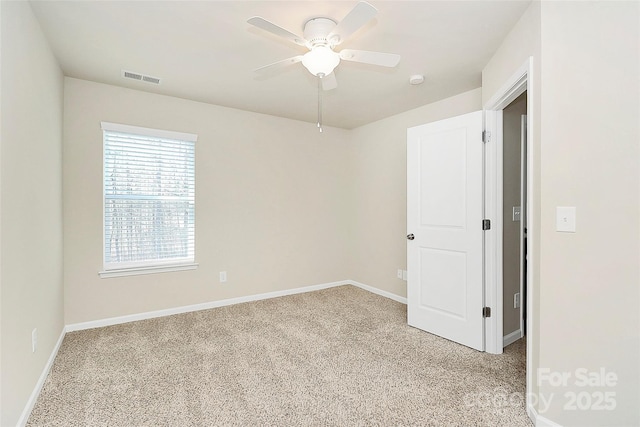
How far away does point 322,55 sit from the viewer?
199 centimetres

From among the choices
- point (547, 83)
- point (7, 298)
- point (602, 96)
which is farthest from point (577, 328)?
point (7, 298)

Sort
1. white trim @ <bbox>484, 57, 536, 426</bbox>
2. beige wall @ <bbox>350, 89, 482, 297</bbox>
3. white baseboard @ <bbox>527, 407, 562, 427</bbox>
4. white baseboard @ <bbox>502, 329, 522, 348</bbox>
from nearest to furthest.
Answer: white baseboard @ <bbox>527, 407, 562, 427</bbox> → white trim @ <bbox>484, 57, 536, 426</bbox> → white baseboard @ <bbox>502, 329, 522, 348</bbox> → beige wall @ <bbox>350, 89, 482, 297</bbox>

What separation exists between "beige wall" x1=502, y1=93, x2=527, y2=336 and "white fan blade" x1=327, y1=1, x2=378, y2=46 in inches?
69.5

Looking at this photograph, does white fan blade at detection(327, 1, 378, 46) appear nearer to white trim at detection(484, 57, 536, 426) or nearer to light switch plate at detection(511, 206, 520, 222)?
white trim at detection(484, 57, 536, 426)

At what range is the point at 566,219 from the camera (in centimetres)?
161

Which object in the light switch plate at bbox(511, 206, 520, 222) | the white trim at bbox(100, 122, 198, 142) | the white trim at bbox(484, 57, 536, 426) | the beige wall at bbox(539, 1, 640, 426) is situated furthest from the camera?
the white trim at bbox(100, 122, 198, 142)

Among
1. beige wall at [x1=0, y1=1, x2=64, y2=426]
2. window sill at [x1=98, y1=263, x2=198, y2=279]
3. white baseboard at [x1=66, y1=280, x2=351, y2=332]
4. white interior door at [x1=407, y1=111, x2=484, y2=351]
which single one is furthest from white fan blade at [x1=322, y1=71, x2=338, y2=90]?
white baseboard at [x1=66, y1=280, x2=351, y2=332]

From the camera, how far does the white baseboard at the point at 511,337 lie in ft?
9.04

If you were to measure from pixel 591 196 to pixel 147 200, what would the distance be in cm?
372

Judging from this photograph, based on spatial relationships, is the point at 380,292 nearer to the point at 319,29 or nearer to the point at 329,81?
the point at 329,81

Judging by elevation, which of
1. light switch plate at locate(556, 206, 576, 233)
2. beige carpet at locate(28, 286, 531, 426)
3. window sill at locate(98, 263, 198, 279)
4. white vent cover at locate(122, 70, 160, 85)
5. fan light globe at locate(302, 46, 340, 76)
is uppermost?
white vent cover at locate(122, 70, 160, 85)

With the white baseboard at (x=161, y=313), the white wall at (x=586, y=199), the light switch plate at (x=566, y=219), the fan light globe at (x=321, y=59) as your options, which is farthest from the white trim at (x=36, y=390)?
the light switch plate at (x=566, y=219)

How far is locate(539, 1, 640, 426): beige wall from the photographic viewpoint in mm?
1418

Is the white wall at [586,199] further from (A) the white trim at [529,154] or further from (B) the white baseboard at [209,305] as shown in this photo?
(B) the white baseboard at [209,305]
